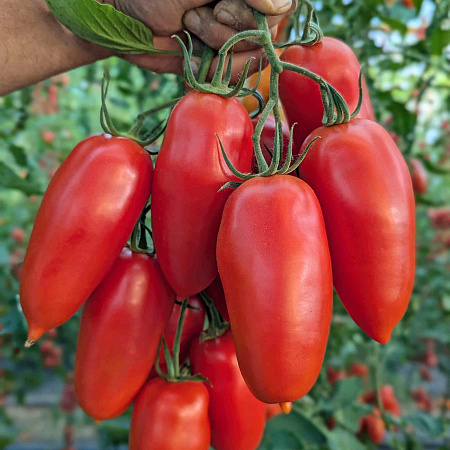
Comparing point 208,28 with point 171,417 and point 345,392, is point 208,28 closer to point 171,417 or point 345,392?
point 171,417

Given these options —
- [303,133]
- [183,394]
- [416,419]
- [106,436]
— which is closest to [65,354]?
[106,436]

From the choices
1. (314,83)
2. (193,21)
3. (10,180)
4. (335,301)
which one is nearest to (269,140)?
(314,83)

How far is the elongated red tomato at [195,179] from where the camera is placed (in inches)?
25.2

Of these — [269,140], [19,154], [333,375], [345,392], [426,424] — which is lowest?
[333,375]

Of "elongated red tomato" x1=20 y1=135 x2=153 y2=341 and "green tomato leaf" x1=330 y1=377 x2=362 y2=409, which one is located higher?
"elongated red tomato" x1=20 y1=135 x2=153 y2=341

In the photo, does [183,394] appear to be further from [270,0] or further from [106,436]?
[106,436]

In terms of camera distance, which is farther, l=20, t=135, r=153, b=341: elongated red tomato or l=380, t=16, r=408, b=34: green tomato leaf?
l=380, t=16, r=408, b=34: green tomato leaf

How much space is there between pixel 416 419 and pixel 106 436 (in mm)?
996

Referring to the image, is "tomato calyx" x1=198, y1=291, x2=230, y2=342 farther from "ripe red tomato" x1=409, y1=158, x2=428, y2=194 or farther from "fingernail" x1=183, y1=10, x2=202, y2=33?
"ripe red tomato" x1=409, y1=158, x2=428, y2=194

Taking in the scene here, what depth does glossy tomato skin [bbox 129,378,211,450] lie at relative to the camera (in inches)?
30.3

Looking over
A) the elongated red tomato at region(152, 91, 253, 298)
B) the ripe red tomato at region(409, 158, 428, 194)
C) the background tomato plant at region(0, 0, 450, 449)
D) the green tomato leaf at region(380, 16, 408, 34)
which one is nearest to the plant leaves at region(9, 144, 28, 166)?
the background tomato plant at region(0, 0, 450, 449)

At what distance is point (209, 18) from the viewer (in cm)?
77

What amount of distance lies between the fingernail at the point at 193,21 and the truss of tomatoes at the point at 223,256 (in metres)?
0.14

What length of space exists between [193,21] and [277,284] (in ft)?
1.48
